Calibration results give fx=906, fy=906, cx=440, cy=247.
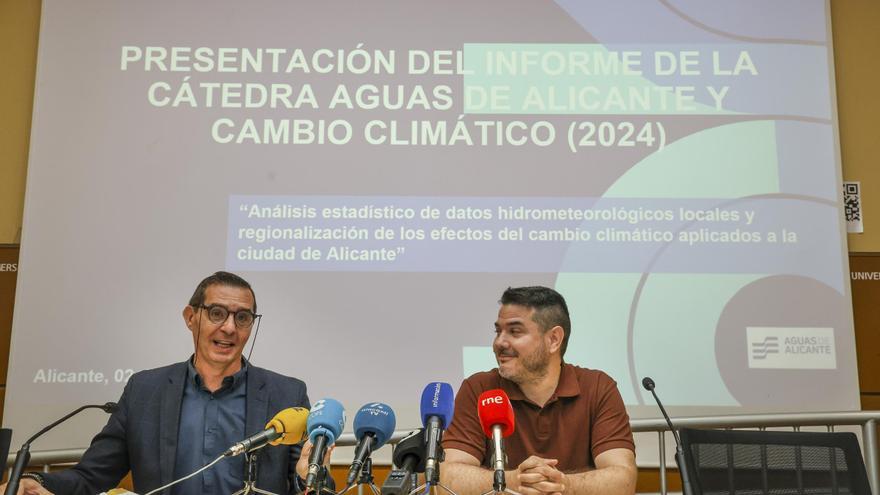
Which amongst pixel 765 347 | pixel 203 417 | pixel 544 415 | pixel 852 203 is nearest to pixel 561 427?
pixel 544 415

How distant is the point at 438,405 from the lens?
228 cm

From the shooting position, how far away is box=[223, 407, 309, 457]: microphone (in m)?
2.38

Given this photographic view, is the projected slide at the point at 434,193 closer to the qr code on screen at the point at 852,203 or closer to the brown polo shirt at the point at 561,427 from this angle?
the qr code on screen at the point at 852,203

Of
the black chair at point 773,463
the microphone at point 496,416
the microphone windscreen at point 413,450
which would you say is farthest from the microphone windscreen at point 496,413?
the black chair at point 773,463

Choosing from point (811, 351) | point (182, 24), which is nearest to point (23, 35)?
point (182, 24)

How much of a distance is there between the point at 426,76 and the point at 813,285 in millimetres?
2267

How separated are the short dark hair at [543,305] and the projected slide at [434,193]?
1018 mm

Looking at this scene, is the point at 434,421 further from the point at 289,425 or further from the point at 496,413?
the point at 289,425

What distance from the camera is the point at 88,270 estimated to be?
4.58 metres

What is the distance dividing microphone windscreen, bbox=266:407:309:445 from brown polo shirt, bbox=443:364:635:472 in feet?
2.74

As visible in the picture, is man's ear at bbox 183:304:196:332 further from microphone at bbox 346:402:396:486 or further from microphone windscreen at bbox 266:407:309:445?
microphone at bbox 346:402:396:486

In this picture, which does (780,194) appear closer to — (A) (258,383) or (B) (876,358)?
(B) (876,358)

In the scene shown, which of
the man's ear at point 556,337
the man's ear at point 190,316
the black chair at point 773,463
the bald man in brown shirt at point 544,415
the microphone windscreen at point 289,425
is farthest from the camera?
the man's ear at point 190,316

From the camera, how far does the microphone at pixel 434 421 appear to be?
208 centimetres
